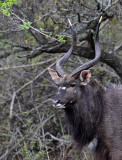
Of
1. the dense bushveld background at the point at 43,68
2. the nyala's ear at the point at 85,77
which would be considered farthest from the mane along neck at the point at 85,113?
the dense bushveld background at the point at 43,68

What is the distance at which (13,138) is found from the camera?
20.2ft

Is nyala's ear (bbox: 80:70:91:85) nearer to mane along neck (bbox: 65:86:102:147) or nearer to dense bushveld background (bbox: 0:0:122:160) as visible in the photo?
mane along neck (bbox: 65:86:102:147)

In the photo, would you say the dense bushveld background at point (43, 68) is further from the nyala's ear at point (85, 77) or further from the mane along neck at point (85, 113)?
the nyala's ear at point (85, 77)

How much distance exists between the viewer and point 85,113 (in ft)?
14.7

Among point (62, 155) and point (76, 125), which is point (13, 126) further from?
point (76, 125)

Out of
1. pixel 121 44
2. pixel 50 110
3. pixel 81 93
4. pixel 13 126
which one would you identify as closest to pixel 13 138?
pixel 13 126

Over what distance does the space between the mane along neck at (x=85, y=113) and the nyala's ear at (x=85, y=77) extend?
→ 0.43 feet

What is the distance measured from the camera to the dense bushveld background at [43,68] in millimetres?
5883

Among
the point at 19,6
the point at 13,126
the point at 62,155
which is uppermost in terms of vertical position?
the point at 19,6

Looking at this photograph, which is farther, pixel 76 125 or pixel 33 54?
pixel 33 54

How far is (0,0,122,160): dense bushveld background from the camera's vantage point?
5883mm

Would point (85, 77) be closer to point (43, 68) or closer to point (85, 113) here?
point (85, 113)

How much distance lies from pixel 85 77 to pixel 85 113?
62 centimetres

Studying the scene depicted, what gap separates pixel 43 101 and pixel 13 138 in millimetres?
1570
